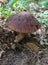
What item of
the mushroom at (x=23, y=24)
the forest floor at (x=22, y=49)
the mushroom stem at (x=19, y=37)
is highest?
the mushroom at (x=23, y=24)

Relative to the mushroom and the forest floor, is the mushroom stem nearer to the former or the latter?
the forest floor

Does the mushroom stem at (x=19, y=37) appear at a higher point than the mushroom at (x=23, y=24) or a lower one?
lower

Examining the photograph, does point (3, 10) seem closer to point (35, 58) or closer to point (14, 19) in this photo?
point (14, 19)

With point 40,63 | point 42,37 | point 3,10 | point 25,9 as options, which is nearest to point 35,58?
point 40,63

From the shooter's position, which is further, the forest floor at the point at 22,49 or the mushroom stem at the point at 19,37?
the mushroom stem at the point at 19,37

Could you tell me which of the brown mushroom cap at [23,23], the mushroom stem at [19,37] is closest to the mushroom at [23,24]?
the brown mushroom cap at [23,23]

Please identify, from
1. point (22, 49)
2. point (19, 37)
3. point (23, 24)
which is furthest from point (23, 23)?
point (22, 49)

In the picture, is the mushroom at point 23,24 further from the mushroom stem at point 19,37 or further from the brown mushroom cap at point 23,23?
the mushroom stem at point 19,37

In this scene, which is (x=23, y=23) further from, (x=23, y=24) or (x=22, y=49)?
A: (x=22, y=49)

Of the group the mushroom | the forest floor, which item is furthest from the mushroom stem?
the mushroom
